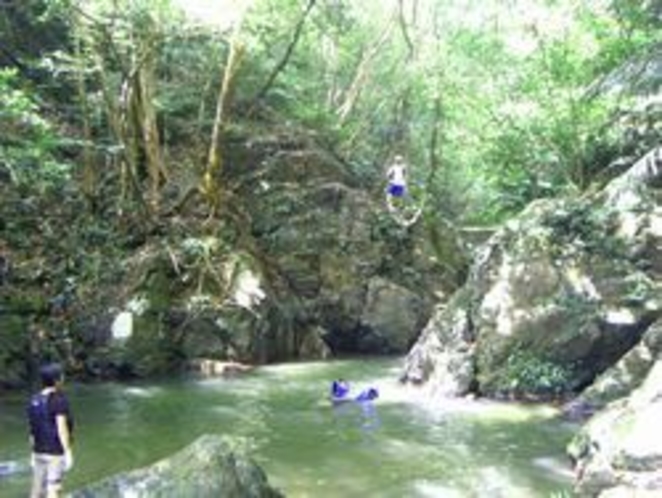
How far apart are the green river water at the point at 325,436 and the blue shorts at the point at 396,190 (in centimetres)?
707

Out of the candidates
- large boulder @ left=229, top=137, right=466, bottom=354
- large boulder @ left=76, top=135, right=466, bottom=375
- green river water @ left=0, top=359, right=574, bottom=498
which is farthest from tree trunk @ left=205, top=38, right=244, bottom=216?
green river water @ left=0, top=359, right=574, bottom=498

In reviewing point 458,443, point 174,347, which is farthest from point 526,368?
point 174,347

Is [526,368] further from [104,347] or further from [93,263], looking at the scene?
[93,263]

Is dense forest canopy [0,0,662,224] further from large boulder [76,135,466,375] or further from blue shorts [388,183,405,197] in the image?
blue shorts [388,183,405,197]

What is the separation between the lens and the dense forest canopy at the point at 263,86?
775 inches

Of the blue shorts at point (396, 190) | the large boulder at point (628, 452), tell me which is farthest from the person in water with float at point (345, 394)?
the blue shorts at point (396, 190)

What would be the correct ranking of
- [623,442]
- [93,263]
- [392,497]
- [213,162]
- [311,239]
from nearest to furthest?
[623,442], [392,497], [93,263], [213,162], [311,239]

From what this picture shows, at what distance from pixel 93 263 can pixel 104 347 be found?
2.20 m

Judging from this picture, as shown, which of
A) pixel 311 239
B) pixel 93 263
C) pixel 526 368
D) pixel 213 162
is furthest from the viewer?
pixel 311 239

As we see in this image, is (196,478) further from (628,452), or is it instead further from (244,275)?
(244,275)

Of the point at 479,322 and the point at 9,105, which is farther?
the point at 479,322

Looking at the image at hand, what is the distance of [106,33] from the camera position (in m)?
18.8

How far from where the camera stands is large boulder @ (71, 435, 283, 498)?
324 inches

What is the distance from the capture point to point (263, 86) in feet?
83.6
